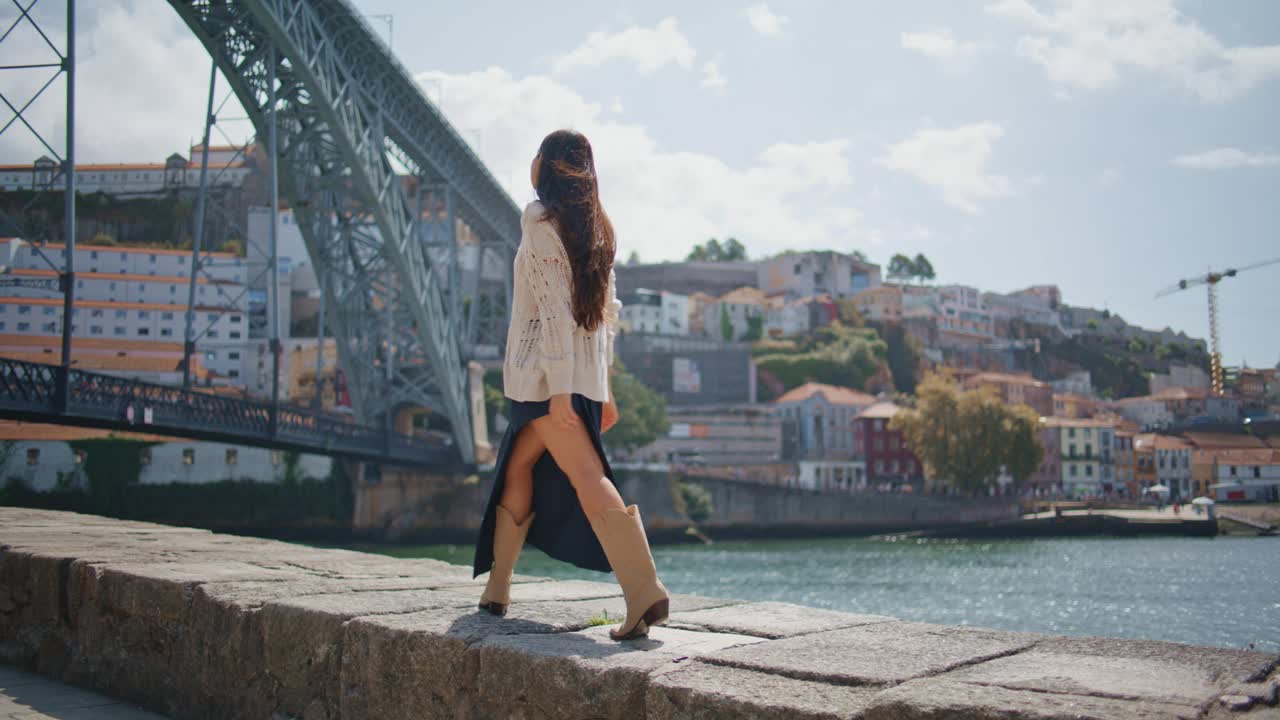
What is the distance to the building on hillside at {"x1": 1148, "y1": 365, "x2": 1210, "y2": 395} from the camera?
83875mm

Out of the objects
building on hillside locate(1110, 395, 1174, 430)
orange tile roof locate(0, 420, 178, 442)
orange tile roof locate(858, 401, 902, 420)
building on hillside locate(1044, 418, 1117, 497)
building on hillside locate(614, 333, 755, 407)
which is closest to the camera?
orange tile roof locate(0, 420, 178, 442)

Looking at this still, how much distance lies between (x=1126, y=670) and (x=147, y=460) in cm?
3440

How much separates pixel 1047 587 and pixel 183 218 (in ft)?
89.1

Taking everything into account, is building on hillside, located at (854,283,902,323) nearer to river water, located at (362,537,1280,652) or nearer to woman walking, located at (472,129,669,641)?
river water, located at (362,537,1280,652)

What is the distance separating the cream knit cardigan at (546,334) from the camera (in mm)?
2641

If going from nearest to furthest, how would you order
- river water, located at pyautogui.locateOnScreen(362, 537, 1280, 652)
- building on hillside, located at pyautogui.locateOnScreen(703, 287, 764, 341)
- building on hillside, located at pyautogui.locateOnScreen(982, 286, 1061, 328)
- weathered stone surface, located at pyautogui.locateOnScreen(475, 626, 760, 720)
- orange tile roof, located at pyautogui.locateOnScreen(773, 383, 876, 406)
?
weathered stone surface, located at pyautogui.locateOnScreen(475, 626, 760, 720) < river water, located at pyautogui.locateOnScreen(362, 537, 1280, 652) < orange tile roof, located at pyautogui.locateOnScreen(773, 383, 876, 406) < building on hillside, located at pyautogui.locateOnScreen(703, 287, 764, 341) < building on hillside, located at pyautogui.locateOnScreen(982, 286, 1061, 328)

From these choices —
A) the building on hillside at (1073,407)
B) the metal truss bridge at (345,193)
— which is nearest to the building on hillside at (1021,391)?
the building on hillside at (1073,407)

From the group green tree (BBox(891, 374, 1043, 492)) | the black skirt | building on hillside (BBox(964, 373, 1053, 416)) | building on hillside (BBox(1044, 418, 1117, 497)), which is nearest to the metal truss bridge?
the black skirt

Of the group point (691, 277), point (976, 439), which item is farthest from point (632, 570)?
point (691, 277)

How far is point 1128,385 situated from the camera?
98000 mm

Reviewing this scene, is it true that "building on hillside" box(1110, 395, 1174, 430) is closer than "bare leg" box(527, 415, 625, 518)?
No

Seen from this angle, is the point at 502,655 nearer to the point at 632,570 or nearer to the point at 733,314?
the point at 632,570

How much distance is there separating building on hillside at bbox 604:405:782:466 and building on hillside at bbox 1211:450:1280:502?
35.2 metres

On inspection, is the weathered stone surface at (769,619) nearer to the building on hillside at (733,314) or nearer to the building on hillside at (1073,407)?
the building on hillside at (1073,407)
